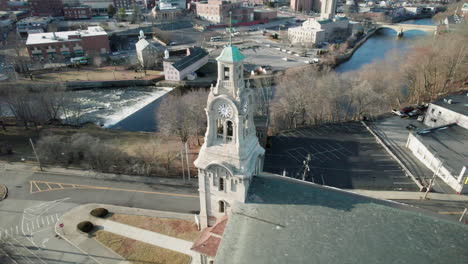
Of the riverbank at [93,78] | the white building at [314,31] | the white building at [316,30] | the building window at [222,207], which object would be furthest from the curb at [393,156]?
the white building at [316,30]

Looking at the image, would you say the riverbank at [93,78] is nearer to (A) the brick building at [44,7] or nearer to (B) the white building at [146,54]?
(B) the white building at [146,54]

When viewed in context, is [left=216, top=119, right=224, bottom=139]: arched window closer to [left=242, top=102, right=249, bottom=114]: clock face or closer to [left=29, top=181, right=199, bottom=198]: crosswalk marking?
[left=242, top=102, right=249, bottom=114]: clock face

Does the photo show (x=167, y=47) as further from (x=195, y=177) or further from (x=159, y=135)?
(x=195, y=177)

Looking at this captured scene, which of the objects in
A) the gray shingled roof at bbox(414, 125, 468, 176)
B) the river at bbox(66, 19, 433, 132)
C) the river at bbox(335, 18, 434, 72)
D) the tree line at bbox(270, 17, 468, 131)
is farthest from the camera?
the river at bbox(335, 18, 434, 72)

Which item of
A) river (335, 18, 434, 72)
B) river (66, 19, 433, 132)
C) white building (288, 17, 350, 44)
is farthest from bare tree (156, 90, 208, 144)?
white building (288, 17, 350, 44)

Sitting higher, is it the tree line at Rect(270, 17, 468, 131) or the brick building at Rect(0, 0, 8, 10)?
the brick building at Rect(0, 0, 8, 10)

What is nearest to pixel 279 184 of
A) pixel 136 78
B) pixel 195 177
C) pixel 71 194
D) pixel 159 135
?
pixel 195 177
